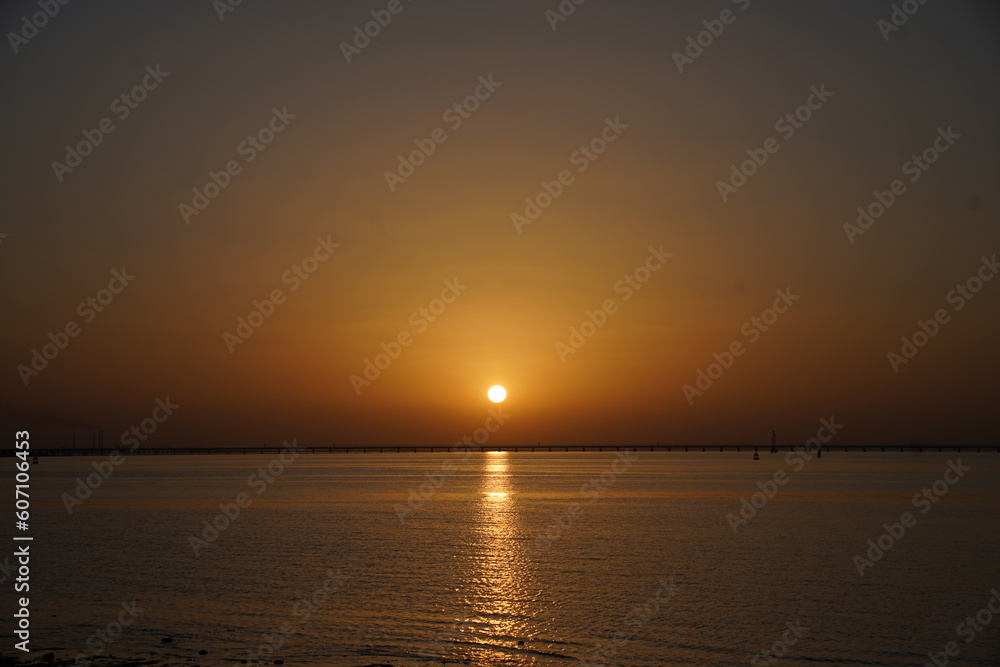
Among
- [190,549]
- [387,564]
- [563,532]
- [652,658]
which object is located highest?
[563,532]

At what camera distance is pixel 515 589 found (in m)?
41.2

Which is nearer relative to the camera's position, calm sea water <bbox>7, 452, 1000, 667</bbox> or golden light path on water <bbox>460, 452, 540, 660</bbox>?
calm sea water <bbox>7, 452, 1000, 667</bbox>

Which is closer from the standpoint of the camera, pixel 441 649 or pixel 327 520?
pixel 441 649

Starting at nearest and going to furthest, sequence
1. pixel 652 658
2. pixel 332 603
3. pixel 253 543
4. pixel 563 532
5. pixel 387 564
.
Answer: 1. pixel 652 658
2. pixel 332 603
3. pixel 387 564
4. pixel 253 543
5. pixel 563 532

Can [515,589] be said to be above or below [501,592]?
above

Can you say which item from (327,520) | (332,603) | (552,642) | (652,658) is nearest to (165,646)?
(332,603)

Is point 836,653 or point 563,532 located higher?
point 563,532

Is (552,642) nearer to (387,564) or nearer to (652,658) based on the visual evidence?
(652,658)

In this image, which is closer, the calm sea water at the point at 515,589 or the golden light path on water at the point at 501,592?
the calm sea water at the point at 515,589

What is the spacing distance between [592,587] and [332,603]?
12.5 m

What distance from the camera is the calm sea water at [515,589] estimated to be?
30.2m

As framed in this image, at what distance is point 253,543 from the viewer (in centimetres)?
6000

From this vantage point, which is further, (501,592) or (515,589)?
(515,589)

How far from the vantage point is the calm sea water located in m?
30.2
